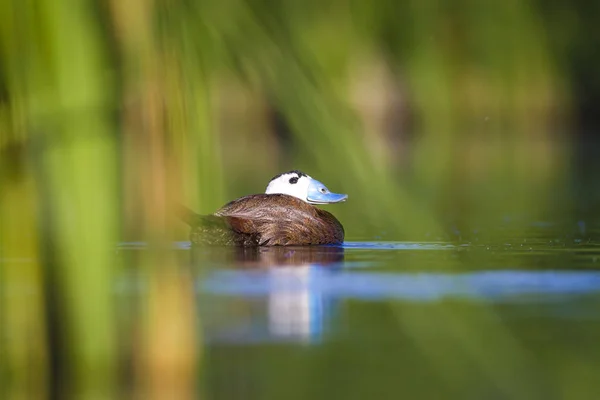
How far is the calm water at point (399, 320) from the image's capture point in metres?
2.27

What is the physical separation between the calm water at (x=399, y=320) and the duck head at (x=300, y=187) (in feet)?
3.03

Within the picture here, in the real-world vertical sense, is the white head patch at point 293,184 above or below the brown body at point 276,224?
above

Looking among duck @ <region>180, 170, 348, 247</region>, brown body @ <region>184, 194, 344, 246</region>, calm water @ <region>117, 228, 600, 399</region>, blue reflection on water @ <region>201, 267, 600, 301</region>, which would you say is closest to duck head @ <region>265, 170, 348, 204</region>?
duck @ <region>180, 170, 348, 247</region>

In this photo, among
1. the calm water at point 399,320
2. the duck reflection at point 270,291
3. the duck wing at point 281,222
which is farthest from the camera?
the duck wing at point 281,222

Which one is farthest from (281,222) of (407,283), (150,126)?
(150,126)

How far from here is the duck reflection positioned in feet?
15.2

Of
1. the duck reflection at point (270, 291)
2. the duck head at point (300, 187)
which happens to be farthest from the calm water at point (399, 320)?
the duck head at point (300, 187)

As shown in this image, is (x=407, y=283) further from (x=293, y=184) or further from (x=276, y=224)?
(x=293, y=184)

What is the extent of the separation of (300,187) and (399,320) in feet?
12.8

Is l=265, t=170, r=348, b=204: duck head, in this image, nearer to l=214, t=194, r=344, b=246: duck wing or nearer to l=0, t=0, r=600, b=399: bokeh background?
l=214, t=194, r=344, b=246: duck wing

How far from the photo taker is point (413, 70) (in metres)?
1.71

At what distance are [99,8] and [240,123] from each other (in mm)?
28010

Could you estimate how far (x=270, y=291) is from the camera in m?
5.80

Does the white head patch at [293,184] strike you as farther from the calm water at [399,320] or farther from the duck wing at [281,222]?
the calm water at [399,320]
